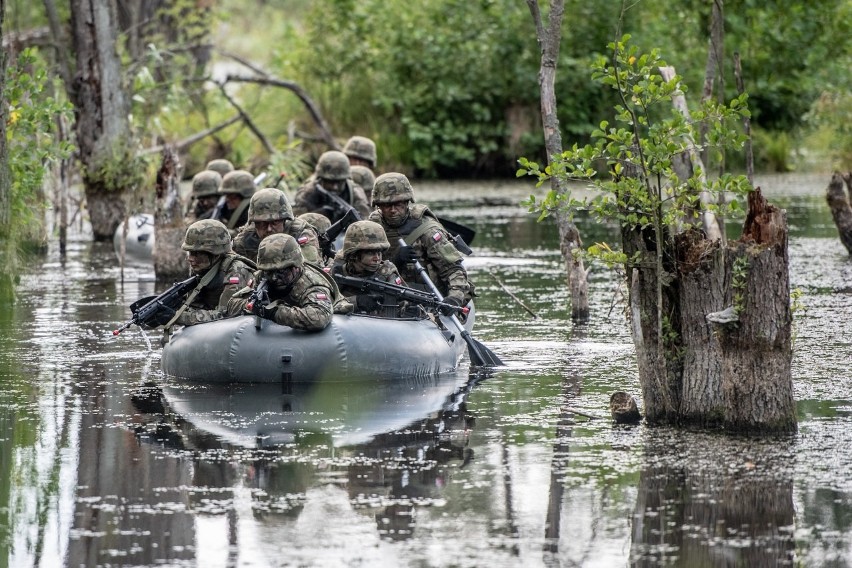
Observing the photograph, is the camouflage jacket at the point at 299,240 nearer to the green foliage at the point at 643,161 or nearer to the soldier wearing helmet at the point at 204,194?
the green foliage at the point at 643,161

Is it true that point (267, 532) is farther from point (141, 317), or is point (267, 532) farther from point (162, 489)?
point (141, 317)

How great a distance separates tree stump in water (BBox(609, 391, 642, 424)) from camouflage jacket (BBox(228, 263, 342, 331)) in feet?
7.95

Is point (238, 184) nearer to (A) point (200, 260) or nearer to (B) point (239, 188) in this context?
(B) point (239, 188)

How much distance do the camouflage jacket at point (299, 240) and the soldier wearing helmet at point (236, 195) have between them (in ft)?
8.53

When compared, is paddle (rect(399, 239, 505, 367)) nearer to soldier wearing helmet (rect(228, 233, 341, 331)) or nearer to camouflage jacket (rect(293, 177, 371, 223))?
soldier wearing helmet (rect(228, 233, 341, 331))

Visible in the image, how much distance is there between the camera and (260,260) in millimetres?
11445

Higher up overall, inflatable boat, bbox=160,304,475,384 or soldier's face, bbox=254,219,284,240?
soldier's face, bbox=254,219,284,240

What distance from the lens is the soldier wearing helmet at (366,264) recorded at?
12.0 metres

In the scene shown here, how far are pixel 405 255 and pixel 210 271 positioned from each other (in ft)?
5.11

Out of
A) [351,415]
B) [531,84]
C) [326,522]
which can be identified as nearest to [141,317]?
[351,415]

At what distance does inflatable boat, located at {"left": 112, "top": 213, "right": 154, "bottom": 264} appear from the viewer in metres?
21.2

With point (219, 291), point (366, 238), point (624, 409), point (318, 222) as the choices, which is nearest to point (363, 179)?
point (318, 222)

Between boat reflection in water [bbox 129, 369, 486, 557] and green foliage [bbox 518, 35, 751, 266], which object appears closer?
boat reflection in water [bbox 129, 369, 486, 557]

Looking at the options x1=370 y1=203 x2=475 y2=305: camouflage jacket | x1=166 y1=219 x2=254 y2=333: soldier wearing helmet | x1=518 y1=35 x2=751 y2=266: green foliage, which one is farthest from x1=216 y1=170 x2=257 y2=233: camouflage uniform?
x1=518 y1=35 x2=751 y2=266: green foliage
